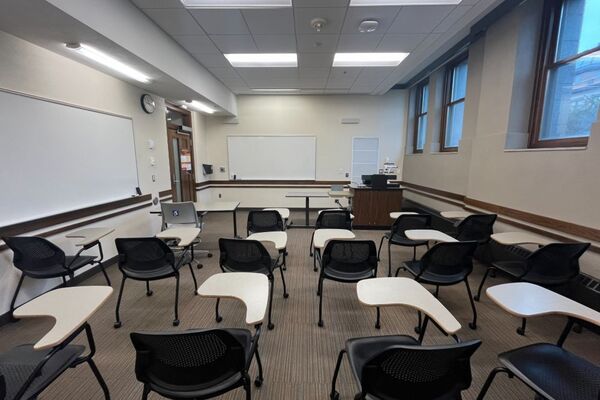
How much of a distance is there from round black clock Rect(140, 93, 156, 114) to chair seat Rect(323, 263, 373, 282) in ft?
13.2

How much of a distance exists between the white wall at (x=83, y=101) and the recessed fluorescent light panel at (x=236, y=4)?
161 cm

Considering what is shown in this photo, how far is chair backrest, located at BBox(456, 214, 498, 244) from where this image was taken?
10.3 ft

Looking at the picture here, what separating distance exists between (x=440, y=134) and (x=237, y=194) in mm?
5273

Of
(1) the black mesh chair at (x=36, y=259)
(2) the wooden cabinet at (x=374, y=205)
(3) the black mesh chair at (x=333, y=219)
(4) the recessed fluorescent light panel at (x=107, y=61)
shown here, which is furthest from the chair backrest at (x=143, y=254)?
(2) the wooden cabinet at (x=374, y=205)

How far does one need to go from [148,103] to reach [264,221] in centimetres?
294

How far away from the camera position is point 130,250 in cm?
232

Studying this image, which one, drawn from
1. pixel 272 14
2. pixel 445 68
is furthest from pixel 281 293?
pixel 445 68

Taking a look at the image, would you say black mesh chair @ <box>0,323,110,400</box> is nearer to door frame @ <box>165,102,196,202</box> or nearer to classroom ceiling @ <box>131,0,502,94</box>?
classroom ceiling @ <box>131,0,502,94</box>

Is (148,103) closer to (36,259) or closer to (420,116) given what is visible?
(36,259)

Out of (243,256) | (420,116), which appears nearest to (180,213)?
(243,256)

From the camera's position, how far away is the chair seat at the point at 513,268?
2345 millimetres

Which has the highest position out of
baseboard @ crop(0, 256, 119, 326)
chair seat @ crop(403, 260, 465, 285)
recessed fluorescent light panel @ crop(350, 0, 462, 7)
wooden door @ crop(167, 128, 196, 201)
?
recessed fluorescent light panel @ crop(350, 0, 462, 7)

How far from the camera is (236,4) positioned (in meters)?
2.74

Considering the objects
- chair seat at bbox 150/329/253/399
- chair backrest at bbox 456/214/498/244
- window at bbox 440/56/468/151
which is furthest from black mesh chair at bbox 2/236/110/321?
window at bbox 440/56/468/151
